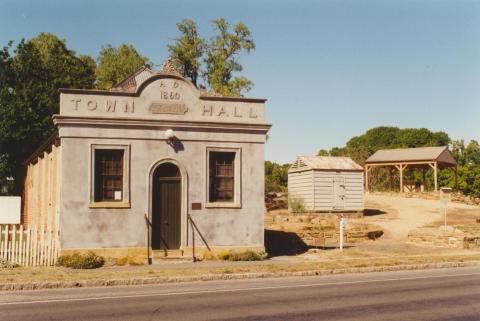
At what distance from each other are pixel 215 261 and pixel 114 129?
A: 5.59 m

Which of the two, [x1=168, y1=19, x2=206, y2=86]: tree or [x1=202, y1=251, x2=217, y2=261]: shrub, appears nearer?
[x1=202, y1=251, x2=217, y2=261]: shrub

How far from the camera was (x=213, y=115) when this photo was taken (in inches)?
774

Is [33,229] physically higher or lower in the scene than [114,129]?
lower

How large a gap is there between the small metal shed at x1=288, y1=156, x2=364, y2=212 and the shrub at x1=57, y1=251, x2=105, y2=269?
19.2 meters

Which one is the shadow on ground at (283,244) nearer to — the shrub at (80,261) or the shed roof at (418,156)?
the shrub at (80,261)

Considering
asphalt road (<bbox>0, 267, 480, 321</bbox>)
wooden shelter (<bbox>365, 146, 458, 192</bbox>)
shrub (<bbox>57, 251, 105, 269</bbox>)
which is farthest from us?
wooden shelter (<bbox>365, 146, 458, 192</bbox>)

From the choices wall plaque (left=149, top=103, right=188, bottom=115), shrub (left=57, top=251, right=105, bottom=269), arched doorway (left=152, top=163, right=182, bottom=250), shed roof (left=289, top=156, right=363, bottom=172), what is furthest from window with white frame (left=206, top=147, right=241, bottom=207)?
shed roof (left=289, top=156, right=363, bottom=172)

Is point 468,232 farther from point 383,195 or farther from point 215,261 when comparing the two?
point 383,195

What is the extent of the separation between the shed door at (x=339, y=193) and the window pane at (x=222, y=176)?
15.9m

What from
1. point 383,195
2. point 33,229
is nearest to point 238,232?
point 33,229

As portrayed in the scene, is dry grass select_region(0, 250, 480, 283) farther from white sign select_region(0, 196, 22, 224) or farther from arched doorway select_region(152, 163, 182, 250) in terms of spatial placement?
white sign select_region(0, 196, 22, 224)

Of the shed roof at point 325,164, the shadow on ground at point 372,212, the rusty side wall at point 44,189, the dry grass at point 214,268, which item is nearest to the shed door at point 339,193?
the shed roof at point 325,164

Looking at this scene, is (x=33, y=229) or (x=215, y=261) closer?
(x=33, y=229)

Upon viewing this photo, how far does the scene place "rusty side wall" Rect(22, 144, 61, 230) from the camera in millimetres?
21047
